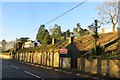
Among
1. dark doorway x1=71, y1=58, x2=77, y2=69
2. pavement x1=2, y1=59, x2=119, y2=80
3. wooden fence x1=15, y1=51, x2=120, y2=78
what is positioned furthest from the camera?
dark doorway x1=71, y1=58, x2=77, y2=69

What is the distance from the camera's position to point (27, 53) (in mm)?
79688

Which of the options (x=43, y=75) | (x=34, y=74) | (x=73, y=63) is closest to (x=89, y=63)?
(x=73, y=63)

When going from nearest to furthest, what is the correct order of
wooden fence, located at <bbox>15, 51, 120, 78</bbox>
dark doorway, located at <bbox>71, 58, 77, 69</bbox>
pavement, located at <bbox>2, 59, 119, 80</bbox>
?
pavement, located at <bbox>2, 59, 119, 80</bbox>, wooden fence, located at <bbox>15, 51, 120, 78</bbox>, dark doorway, located at <bbox>71, 58, 77, 69</bbox>

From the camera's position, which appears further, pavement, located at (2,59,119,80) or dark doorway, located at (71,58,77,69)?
dark doorway, located at (71,58,77,69)

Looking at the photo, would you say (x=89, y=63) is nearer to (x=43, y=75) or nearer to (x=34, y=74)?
(x=34, y=74)

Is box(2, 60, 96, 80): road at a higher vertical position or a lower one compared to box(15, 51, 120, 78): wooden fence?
lower

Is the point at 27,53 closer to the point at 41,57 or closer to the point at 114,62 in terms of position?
the point at 41,57

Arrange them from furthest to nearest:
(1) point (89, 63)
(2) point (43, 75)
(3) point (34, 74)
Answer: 1. (1) point (89, 63)
2. (3) point (34, 74)
3. (2) point (43, 75)

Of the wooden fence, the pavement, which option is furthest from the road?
the wooden fence

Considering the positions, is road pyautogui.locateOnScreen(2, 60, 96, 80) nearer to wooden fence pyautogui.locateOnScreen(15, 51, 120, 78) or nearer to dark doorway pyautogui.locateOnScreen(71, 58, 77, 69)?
wooden fence pyautogui.locateOnScreen(15, 51, 120, 78)

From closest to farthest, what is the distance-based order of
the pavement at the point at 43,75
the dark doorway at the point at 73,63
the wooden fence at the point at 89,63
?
the pavement at the point at 43,75 < the wooden fence at the point at 89,63 < the dark doorway at the point at 73,63

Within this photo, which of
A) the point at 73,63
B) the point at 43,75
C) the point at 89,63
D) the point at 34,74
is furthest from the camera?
the point at 73,63

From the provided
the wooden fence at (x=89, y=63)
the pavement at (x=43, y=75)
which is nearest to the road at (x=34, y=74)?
the pavement at (x=43, y=75)

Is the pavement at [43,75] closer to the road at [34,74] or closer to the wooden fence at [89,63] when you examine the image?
the road at [34,74]
